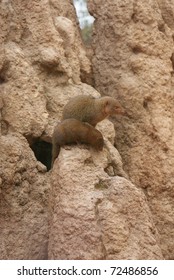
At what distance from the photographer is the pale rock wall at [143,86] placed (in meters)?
6.26

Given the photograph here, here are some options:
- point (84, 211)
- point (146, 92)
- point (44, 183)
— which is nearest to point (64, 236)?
point (84, 211)

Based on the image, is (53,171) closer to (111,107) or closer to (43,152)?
(111,107)

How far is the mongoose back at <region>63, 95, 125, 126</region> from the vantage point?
5.44 metres

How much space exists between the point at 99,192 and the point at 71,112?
3.12 ft

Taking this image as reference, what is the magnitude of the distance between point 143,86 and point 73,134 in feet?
5.05

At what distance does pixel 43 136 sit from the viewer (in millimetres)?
5875

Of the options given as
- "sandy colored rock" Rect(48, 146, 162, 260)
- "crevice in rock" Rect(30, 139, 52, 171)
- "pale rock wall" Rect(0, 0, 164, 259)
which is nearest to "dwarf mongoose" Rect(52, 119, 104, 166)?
"pale rock wall" Rect(0, 0, 164, 259)

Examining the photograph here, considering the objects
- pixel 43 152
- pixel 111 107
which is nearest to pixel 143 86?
pixel 111 107

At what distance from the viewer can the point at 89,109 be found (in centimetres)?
554

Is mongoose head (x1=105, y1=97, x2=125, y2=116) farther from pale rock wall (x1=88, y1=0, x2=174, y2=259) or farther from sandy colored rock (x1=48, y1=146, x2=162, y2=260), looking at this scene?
sandy colored rock (x1=48, y1=146, x2=162, y2=260)

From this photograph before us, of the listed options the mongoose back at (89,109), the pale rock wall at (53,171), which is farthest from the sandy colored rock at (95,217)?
the mongoose back at (89,109)

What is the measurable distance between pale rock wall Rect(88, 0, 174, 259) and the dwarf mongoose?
1113 mm

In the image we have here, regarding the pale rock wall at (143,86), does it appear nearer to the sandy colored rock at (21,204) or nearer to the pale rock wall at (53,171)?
the pale rock wall at (53,171)

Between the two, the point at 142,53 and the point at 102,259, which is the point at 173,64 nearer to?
the point at 142,53
